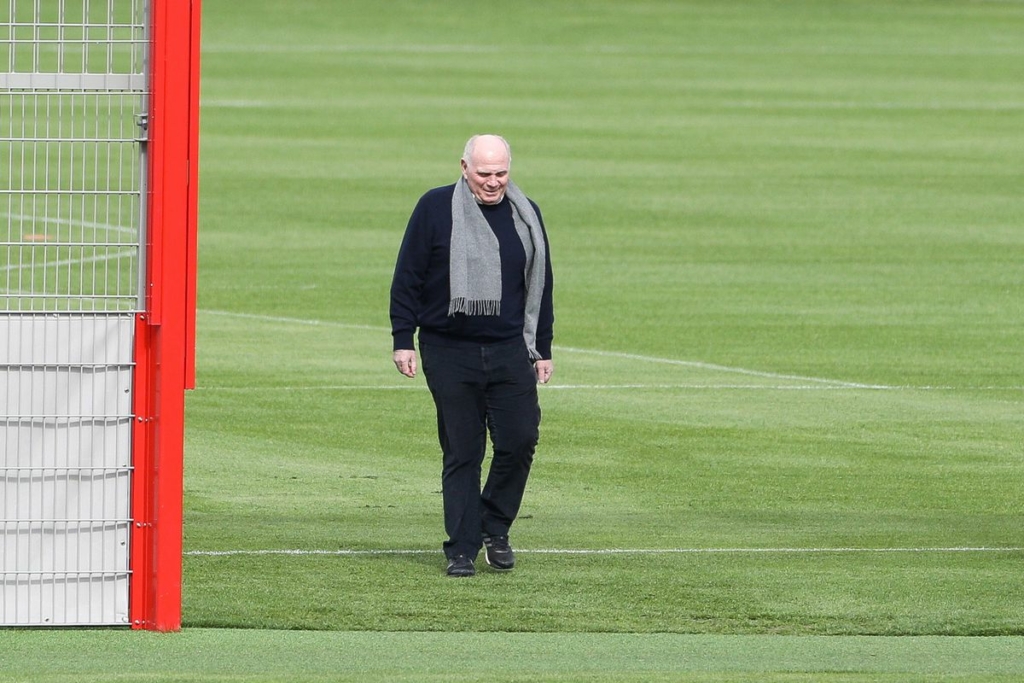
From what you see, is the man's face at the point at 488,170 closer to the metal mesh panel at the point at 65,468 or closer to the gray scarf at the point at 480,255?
the gray scarf at the point at 480,255

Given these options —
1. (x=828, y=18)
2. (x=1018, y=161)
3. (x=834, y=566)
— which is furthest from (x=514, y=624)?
(x=828, y=18)

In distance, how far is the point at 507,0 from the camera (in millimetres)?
64812

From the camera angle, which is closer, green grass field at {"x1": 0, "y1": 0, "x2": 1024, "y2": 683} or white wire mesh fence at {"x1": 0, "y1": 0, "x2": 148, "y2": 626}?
white wire mesh fence at {"x1": 0, "y1": 0, "x2": 148, "y2": 626}

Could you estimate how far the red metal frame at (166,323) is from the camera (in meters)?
8.02

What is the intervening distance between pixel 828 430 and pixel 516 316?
4.76 m

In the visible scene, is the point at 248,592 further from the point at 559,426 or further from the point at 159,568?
the point at 559,426

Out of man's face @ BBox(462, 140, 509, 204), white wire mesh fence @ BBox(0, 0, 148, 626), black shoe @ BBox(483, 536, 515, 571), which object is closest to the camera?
white wire mesh fence @ BBox(0, 0, 148, 626)

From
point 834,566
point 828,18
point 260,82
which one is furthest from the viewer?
point 828,18

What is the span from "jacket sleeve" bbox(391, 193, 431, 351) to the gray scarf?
135 millimetres

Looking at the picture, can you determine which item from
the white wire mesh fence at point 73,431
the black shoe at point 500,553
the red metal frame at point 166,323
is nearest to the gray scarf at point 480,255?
the black shoe at point 500,553

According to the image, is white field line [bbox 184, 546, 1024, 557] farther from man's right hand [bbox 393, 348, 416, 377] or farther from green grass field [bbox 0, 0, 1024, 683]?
man's right hand [bbox 393, 348, 416, 377]

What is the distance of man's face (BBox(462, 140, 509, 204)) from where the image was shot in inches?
360

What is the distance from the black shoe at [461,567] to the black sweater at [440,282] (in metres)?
0.89

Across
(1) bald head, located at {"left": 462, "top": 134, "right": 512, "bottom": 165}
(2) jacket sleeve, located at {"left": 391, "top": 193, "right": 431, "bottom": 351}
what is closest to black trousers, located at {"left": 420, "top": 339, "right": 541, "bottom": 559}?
(2) jacket sleeve, located at {"left": 391, "top": 193, "right": 431, "bottom": 351}
